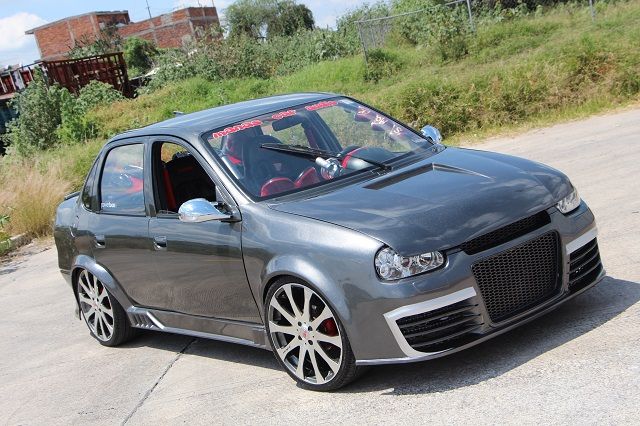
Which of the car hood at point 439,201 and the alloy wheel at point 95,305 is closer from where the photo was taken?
the car hood at point 439,201

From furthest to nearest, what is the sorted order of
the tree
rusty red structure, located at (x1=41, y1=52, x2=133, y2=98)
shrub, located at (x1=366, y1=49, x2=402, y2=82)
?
the tree
rusty red structure, located at (x1=41, y1=52, x2=133, y2=98)
shrub, located at (x1=366, y1=49, x2=402, y2=82)

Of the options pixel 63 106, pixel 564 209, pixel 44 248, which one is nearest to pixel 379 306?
pixel 564 209

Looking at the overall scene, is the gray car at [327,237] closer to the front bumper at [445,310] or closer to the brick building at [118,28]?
the front bumper at [445,310]

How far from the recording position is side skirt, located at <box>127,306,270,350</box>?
5677 millimetres

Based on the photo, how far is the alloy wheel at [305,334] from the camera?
506 centimetres

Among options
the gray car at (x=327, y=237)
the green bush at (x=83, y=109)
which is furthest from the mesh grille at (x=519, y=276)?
the green bush at (x=83, y=109)

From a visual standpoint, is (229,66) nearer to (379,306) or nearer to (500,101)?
(500,101)

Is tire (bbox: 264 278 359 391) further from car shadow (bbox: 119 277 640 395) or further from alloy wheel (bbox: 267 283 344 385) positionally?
car shadow (bbox: 119 277 640 395)

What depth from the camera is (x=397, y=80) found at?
930 inches

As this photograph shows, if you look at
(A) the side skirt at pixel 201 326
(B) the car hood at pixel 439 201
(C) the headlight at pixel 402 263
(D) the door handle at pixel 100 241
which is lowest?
(A) the side skirt at pixel 201 326

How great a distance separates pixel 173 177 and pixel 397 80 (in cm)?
1755

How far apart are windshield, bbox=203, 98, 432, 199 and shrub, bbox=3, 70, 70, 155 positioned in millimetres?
20184

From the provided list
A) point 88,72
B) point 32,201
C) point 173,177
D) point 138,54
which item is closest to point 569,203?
point 173,177

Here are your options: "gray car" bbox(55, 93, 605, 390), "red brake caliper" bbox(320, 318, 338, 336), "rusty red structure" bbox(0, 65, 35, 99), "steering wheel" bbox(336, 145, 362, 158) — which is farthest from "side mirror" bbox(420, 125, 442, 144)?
"rusty red structure" bbox(0, 65, 35, 99)
